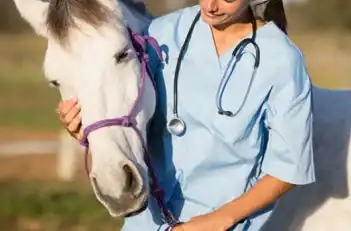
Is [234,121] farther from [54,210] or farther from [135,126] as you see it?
[54,210]

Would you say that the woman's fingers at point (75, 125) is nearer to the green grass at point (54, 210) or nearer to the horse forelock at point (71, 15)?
the horse forelock at point (71, 15)

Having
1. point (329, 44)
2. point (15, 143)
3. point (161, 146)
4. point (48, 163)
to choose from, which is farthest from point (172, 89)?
point (329, 44)

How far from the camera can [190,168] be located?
2740mm

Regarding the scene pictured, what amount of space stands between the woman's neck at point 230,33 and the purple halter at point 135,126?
7.4 inches

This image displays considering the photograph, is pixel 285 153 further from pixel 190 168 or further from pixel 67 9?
pixel 67 9

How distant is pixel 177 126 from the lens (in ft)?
8.98

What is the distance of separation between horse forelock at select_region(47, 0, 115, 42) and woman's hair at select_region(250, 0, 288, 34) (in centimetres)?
48

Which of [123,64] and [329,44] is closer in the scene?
[123,64]

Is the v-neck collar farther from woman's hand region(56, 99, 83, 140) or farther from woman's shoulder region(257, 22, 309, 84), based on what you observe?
woman's hand region(56, 99, 83, 140)

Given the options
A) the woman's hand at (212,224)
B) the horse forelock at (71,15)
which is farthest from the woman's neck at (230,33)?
the woman's hand at (212,224)

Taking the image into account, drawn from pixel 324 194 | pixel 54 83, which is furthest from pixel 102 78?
pixel 324 194

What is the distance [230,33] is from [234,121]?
0.92 feet

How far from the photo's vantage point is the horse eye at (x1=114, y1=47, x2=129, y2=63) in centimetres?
250

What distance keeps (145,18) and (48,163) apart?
8.26 metres
